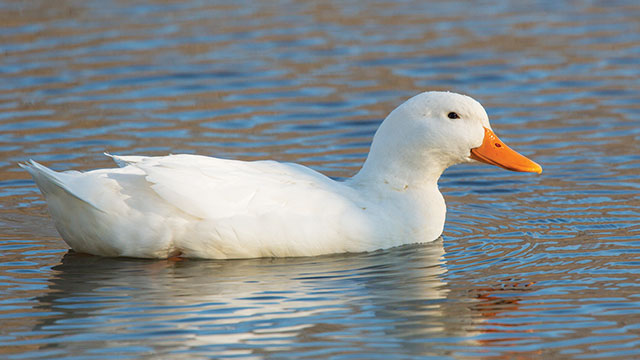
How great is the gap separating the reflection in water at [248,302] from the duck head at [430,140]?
0.62 meters

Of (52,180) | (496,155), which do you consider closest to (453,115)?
(496,155)

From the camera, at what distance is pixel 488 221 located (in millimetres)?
9703

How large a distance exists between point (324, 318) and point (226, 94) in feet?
24.0

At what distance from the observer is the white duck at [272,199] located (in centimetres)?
828

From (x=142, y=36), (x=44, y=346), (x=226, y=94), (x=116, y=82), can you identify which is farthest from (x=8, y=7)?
(x=44, y=346)

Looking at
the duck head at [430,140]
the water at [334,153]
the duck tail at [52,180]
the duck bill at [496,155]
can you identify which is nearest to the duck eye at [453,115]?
the duck head at [430,140]

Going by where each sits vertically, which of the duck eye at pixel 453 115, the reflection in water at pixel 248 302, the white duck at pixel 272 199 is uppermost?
the duck eye at pixel 453 115

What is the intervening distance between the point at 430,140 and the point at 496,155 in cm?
59

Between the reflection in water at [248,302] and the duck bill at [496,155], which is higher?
the duck bill at [496,155]

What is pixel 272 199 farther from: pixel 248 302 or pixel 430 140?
pixel 430 140

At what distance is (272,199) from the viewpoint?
8.45 meters

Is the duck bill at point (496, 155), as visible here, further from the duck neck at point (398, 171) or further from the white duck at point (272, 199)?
the duck neck at point (398, 171)

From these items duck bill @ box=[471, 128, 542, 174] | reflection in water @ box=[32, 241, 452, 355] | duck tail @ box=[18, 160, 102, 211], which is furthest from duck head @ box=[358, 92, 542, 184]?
duck tail @ box=[18, 160, 102, 211]

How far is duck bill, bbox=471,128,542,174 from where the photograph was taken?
9.12 metres
